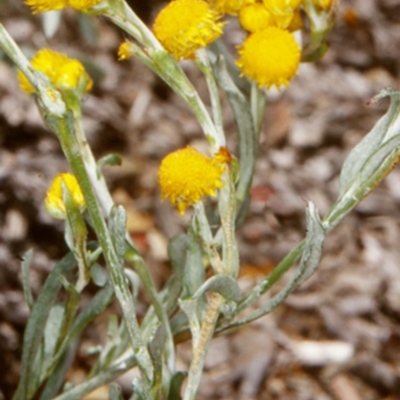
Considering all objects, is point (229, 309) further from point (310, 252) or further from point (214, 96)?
point (214, 96)

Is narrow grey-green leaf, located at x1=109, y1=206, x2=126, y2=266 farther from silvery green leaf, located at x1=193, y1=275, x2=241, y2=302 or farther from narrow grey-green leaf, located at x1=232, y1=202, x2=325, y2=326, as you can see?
narrow grey-green leaf, located at x1=232, y1=202, x2=325, y2=326

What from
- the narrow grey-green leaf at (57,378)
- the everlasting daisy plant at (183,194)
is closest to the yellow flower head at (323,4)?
the everlasting daisy plant at (183,194)

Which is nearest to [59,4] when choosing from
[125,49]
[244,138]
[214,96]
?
[125,49]

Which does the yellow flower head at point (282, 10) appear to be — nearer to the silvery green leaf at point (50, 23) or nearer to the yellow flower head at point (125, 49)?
the yellow flower head at point (125, 49)

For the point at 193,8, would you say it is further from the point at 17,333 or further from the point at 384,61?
the point at 384,61

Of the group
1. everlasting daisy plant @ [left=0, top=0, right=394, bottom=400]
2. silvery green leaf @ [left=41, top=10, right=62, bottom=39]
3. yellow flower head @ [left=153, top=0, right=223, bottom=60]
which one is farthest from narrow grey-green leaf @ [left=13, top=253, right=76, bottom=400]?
silvery green leaf @ [left=41, top=10, right=62, bottom=39]

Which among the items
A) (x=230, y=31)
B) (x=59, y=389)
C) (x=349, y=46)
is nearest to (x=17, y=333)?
(x=59, y=389)
